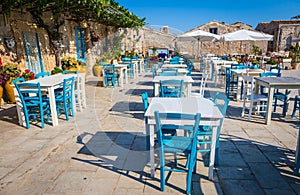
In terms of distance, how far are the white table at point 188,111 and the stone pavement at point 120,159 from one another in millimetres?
258

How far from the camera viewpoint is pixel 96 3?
→ 225 inches

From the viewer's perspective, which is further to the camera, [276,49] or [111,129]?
[276,49]

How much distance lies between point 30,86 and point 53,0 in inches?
105

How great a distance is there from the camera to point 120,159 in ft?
8.30

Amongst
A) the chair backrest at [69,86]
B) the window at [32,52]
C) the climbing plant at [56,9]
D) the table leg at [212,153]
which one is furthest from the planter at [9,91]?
the table leg at [212,153]

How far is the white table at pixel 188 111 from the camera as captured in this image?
1955 mm

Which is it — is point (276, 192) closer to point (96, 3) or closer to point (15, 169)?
point (15, 169)

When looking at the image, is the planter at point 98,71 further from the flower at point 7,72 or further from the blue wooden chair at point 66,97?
the blue wooden chair at point 66,97

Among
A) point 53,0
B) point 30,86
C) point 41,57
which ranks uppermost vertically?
point 53,0

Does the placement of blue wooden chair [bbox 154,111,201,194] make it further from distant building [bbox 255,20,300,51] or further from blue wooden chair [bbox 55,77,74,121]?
distant building [bbox 255,20,300,51]

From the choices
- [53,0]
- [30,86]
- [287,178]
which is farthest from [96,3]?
[287,178]

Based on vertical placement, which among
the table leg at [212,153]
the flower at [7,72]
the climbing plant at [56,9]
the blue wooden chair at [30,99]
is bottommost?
the table leg at [212,153]

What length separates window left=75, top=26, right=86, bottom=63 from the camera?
902 cm

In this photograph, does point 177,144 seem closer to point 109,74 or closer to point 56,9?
point 109,74
